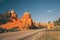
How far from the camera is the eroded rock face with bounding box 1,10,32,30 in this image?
87938 mm

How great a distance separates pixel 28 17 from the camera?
107m

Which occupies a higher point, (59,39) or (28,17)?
(28,17)

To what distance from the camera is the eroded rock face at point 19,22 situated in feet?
289

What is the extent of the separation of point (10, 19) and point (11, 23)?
29.0 ft

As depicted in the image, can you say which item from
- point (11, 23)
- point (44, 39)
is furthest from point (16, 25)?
point (44, 39)

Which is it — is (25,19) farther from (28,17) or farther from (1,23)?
(1,23)

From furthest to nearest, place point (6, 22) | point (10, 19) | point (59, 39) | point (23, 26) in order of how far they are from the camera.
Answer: point (10, 19)
point (6, 22)
point (23, 26)
point (59, 39)

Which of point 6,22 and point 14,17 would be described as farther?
point 14,17

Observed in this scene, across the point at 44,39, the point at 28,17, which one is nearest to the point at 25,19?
the point at 28,17

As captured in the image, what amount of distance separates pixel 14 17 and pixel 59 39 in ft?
300

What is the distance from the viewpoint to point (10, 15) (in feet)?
354

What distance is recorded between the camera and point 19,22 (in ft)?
307

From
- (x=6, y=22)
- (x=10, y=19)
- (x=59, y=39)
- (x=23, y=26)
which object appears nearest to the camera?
(x=59, y=39)

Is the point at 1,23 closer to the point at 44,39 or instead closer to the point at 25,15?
the point at 25,15
